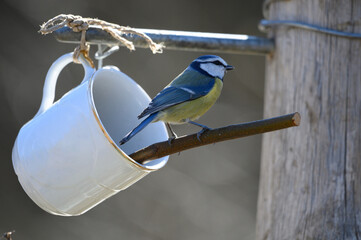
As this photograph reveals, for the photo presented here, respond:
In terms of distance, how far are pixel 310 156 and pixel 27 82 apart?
7.88ft

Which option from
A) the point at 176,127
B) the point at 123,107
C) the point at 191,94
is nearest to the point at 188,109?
the point at 191,94

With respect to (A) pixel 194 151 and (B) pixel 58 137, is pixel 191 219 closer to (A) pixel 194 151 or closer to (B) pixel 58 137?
(A) pixel 194 151

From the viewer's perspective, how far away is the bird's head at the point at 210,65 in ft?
5.23

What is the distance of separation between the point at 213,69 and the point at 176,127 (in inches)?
69.5

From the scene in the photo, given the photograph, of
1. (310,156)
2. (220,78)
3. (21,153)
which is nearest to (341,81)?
(310,156)

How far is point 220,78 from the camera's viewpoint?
1661 millimetres

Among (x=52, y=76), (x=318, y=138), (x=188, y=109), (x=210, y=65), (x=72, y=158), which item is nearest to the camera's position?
(x=72, y=158)

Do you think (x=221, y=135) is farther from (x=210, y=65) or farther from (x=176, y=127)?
(x=176, y=127)

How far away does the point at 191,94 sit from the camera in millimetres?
1482

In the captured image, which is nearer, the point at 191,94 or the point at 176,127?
the point at 191,94

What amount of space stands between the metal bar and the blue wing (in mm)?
124

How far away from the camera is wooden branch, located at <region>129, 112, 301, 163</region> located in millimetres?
1005

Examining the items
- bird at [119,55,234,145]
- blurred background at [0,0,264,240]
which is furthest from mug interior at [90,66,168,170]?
blurred background at [0,0,264,240]

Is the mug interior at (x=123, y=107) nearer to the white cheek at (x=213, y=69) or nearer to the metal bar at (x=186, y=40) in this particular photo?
the metal bar at (x=186, y=40)
